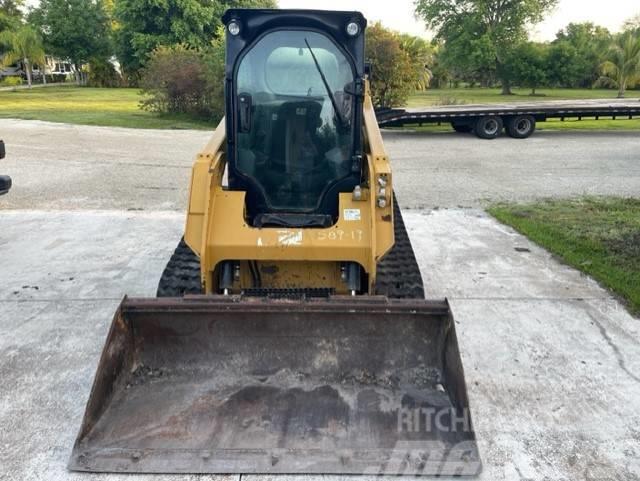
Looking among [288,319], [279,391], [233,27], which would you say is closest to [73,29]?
[233,27]

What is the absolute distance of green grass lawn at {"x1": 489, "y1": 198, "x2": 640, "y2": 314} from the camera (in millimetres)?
6043

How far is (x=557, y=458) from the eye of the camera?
332 centimetres

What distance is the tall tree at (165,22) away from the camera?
3428 cm

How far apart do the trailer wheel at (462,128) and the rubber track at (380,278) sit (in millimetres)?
15331

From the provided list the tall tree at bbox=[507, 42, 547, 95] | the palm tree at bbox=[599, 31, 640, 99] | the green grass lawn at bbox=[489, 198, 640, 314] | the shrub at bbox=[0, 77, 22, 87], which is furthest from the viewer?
the shrub at bbox=[0, 77, 22, 87]

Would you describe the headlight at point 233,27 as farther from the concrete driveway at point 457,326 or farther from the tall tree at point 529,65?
the tall tree at point 529,65

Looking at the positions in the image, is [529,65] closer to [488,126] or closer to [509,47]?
[509,47]

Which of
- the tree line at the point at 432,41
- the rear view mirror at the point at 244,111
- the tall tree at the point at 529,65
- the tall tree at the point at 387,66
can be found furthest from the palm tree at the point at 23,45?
the rear view mirror at the point at 244,111

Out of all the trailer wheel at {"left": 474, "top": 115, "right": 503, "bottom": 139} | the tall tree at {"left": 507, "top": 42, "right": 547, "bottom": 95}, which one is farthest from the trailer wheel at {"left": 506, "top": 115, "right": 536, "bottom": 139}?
Answer: the tall tree at {"left": 507, "top": 42, "right": 547, "bottom": 95}

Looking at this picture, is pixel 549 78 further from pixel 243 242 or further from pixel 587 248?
pixel 243 242

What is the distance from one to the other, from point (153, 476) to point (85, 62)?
49775 mm

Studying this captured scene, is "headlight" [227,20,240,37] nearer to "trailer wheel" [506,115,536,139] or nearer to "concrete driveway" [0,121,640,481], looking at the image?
"concrete driveway" [0,121,640,481]

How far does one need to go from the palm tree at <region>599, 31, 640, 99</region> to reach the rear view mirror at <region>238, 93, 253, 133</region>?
31.1 m

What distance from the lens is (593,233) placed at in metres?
7.54
